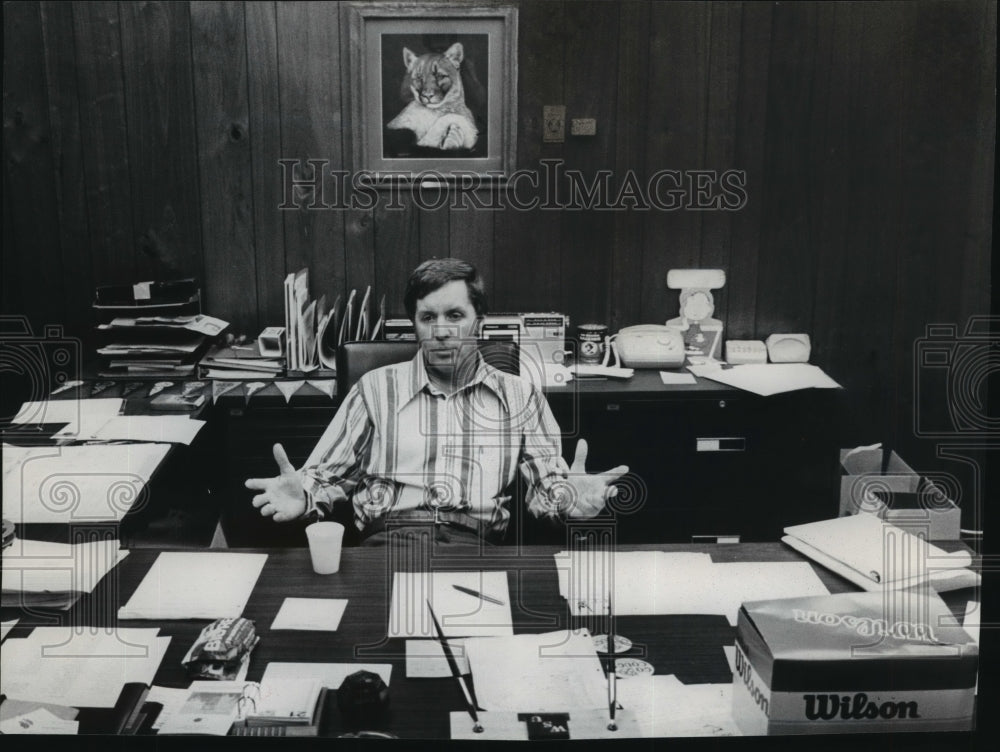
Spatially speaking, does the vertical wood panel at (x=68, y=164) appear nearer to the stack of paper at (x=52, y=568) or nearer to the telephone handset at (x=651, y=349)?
the stack of paper at (x=52, y=568)

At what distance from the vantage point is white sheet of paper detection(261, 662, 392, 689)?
1408 mm

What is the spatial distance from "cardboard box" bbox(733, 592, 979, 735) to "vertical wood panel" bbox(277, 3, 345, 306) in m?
2.02

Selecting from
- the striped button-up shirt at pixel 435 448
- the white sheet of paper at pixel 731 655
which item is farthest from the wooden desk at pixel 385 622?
the striped button-up shirt at pixel 435 448

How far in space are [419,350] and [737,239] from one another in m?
1.28

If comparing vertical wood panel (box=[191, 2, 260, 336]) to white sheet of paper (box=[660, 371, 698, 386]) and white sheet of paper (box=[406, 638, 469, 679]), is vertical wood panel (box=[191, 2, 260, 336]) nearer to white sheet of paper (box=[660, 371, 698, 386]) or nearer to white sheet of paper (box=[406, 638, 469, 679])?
white sheet of paper (box=[660, 371, 698, 386])

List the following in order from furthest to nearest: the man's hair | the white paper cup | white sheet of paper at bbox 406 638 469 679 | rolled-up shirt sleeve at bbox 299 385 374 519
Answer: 1. the man's hair
2. rolled-up shirt sleeve at bbox 299 385 374 519
3. the white paper cup
4. white sheet of paper at bbox 406 638 469 679

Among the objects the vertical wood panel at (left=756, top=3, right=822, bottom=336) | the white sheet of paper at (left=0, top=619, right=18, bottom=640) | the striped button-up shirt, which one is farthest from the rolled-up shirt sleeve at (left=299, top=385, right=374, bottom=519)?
the vertical wood panel at (left=756, top=3, right=822, bottom=336)

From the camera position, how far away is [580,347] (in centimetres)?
300

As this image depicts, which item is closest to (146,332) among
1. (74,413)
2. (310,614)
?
(74,413)

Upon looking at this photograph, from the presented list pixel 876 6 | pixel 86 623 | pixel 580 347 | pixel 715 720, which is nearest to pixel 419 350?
pixel 580 347

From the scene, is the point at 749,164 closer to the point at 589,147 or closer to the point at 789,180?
the point at 789,180

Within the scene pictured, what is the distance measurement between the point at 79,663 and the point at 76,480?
682 millimetres

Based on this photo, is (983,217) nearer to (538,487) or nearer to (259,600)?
(538,487)

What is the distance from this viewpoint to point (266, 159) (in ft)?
9.84
